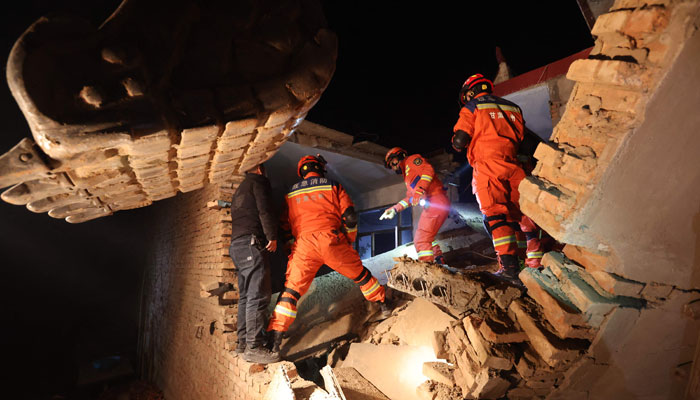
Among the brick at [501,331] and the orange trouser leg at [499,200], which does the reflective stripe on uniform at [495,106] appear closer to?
the orange trouser leg at [499,200]

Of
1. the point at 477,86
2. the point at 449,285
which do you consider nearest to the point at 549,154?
the point at 449,285

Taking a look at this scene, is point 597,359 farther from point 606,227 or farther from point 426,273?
point 426,273

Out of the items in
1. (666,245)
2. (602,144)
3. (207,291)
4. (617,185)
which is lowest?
(207,291)

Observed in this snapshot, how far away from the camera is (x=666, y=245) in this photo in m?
1.64

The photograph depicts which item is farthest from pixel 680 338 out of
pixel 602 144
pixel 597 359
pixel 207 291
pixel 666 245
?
pixel 207 291

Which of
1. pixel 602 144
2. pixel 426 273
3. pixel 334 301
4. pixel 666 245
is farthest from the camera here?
pixel 334 301

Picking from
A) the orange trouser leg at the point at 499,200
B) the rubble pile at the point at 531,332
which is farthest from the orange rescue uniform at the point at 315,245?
the orange trouser leg at the point at 499,200

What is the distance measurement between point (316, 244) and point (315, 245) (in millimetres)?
17

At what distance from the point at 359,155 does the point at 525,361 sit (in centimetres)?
499

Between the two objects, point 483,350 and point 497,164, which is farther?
point 497,164

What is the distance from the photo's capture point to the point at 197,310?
4816 millimetres

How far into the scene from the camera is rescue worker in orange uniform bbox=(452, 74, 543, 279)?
113 inches

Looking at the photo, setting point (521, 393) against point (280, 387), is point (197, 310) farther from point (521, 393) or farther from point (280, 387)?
point (521, 393)

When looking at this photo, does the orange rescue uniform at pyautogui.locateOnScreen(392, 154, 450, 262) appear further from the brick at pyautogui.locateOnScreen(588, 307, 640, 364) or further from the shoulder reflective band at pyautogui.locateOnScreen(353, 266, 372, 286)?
the brick at pyautogui.locateOnScreen(588, 307, 640, 364)
